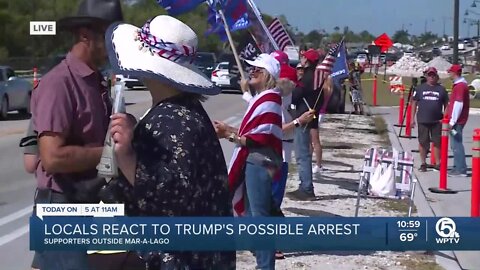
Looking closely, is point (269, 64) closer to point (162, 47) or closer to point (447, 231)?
point (447, 231)

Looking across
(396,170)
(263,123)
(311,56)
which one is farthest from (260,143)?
(311,56)

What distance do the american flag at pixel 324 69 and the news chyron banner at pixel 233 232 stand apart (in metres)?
8.11

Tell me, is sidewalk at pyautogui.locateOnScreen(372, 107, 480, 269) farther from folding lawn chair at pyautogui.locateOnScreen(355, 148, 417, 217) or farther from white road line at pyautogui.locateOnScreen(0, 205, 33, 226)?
white road line at pyautogui.locateOnScreen(0, 205, 33, 226)

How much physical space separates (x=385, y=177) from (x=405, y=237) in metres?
4.99

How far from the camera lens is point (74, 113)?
3.66 m

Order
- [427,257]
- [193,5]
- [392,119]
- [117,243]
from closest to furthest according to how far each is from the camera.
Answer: [117,243] < [193,5] < [427,257] < [392,119]

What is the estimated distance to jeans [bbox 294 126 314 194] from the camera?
1185 cm

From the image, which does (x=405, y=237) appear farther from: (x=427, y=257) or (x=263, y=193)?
(x=427, y=257)

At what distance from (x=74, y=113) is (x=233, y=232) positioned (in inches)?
35.1

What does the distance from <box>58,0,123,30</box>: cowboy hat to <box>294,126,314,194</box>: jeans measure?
797 centimetres

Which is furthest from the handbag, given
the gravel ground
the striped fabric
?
the striped fabric

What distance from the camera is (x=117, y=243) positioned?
3.71 meters

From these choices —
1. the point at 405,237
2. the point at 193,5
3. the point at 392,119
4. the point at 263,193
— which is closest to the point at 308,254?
the point at 263,193

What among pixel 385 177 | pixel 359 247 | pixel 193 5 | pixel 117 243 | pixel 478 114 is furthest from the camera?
pixel 478 114
